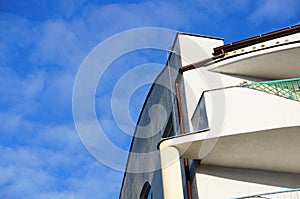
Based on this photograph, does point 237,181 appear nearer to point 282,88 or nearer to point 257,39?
point 282,88

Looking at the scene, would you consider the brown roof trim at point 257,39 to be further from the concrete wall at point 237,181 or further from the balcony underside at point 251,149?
the concrete wall at point 237,181

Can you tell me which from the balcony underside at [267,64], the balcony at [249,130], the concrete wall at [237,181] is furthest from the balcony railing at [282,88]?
the concrete wall at [237,181]

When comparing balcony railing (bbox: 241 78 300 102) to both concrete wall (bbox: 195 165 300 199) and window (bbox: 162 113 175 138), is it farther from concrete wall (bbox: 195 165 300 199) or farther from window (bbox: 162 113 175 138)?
window (bbox: 162 113 175 138)

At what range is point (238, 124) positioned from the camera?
28.2 feet

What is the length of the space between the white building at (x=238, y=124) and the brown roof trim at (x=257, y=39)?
0.08 feet

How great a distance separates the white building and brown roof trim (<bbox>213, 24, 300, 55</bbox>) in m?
0.03

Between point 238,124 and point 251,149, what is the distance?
2.27ft

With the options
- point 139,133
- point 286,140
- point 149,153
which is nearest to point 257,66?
point 286,140

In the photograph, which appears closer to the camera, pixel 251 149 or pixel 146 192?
pixel 251 149

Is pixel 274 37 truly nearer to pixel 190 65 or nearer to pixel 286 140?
pixel 190 65

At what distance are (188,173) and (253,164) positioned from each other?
150 cm

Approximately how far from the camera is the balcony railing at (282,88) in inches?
353

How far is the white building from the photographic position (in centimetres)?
856

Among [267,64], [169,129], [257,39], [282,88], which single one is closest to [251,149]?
[282,88]
